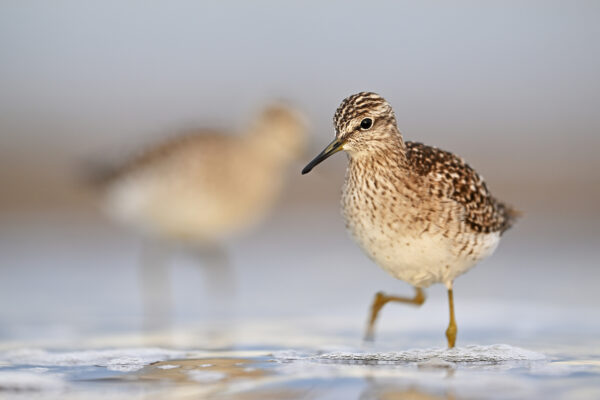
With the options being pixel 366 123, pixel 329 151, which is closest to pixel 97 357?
pixel 329 151

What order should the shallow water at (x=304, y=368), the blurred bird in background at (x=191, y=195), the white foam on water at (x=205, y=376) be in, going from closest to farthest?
the shallow water at (x=304, y=368) → the white foam on water at (x=205, y=376) → the blurred bird in background at (x=191, y=195)

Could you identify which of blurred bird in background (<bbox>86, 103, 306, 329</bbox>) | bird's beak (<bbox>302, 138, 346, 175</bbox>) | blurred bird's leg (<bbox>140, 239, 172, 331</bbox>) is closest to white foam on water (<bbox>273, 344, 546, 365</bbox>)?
bird's beak (<bbox>302, 138, 346, 175</bbox>)

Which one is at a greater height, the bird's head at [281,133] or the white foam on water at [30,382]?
the bird's head at [281,133]

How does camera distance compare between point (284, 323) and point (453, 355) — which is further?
point (284, 323)

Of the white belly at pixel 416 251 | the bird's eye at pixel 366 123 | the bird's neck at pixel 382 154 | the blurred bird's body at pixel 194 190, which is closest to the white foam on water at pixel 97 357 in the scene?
the white belly at pixel 416 251

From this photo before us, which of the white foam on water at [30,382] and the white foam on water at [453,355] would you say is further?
the white foam on water at [453,355]

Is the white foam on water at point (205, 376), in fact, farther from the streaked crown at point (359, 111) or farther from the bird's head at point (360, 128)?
the streaked crown at point (359, 111)

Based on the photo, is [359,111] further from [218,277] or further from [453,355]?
[218,277]
